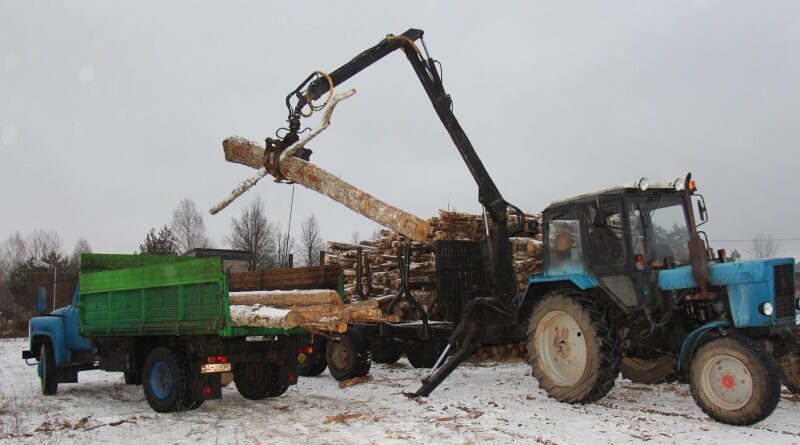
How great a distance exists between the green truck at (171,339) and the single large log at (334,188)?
5.90ft

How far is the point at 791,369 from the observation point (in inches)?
272

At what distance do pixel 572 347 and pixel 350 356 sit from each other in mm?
3983

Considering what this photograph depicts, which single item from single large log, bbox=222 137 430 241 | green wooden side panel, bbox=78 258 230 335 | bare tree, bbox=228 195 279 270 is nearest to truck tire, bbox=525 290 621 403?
single large log, bbox=222 137 430 241

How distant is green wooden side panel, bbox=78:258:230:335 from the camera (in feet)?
23.6

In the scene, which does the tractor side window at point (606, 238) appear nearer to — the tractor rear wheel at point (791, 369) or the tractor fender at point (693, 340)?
the tractor fender at point (693, 340)

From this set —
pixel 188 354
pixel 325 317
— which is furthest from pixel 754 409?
pixel 188 354

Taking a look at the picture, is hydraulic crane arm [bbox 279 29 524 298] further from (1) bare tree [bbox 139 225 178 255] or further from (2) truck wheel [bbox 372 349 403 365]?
(1) bare tree [bbox 139 225 178 255]

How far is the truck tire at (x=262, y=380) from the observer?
28.4 feet

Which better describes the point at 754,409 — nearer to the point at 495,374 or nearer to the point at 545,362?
the point at 545,362

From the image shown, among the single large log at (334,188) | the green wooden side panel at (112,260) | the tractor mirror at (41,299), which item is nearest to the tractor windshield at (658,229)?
the single large log at (334,188)

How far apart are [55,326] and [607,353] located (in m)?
8.31

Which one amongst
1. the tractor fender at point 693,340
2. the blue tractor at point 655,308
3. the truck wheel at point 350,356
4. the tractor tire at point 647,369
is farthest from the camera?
the truck wheel at point 350,356

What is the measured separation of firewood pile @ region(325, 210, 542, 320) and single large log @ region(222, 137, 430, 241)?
115 inches

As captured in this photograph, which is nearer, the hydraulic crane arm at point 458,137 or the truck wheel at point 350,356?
the hydraulic crane arm at point 458,137
